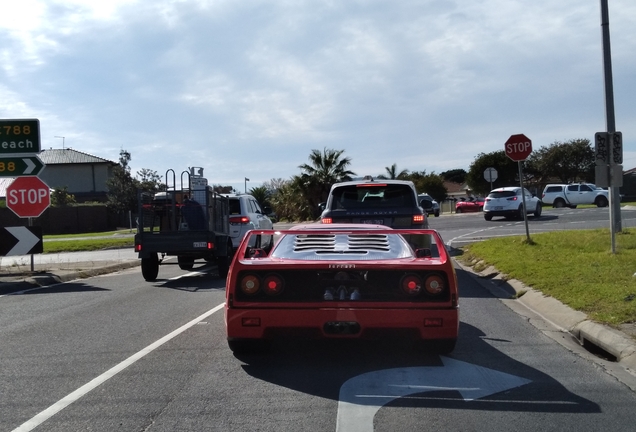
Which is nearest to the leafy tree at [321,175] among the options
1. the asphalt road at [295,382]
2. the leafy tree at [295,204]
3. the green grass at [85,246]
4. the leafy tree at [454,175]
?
the leafy tree at [295,204]

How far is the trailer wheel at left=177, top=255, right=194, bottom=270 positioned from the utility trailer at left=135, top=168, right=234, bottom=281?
24mm

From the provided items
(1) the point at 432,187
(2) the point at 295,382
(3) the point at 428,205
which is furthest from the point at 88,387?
(1) the point at 432,187

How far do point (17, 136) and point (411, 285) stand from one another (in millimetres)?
14201

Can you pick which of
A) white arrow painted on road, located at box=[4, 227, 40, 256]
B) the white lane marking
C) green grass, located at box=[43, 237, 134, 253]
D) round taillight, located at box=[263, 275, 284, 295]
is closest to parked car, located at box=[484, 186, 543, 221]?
green grass, located at box=[43, 237, 134, 253]

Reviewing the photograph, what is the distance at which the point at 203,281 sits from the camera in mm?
15250

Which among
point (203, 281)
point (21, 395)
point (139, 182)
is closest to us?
point (21, 395)

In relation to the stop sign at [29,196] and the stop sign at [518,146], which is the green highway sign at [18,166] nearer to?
the stop sign at [29,196]

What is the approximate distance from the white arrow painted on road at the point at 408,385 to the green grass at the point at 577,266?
254 centimetres

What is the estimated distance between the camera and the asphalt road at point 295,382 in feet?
17.0

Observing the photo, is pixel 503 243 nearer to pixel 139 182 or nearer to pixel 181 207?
pixel 181 207

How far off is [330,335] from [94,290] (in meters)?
8.69

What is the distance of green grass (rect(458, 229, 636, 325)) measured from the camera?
9242mm

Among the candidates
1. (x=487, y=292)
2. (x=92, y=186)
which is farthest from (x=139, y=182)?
(x=487, y=292)

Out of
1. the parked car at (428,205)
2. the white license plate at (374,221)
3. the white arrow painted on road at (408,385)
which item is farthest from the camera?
the parked car at (428,205)
